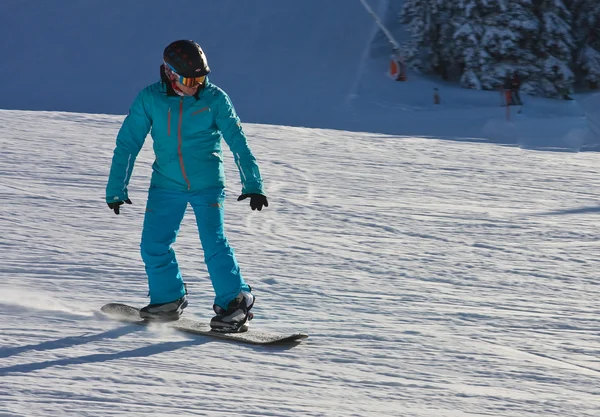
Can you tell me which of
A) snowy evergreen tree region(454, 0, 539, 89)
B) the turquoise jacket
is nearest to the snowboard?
the turquoise jacket

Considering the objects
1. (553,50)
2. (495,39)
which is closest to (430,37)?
(495,39)

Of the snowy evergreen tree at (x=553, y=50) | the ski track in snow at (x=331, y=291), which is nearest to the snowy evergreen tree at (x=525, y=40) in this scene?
the snowy evergreen tree at (x=553, y=50)

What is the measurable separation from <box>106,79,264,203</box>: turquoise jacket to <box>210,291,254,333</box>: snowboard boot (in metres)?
0.56

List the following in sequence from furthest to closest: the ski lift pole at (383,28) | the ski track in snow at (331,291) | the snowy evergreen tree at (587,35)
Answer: the ski lift pole at (383,28) → the snowy evergreen tree at (587,35) → the ski track in snow at (331,291)

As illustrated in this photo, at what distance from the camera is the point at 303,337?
13.7ft

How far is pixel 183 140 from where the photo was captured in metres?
4.12

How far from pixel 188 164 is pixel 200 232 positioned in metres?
0.35

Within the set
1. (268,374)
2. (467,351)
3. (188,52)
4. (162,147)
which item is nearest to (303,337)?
(268,374)

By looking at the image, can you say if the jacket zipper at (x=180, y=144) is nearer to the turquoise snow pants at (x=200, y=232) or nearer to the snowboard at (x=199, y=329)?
the turquoise snow pants at (x=200, y=232)

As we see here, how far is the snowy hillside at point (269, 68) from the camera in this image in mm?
15266

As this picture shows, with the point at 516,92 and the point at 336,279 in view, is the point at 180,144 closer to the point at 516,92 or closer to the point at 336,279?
the point at 336,279

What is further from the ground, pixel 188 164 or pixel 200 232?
pixel 188 164

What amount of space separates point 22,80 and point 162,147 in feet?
53.3

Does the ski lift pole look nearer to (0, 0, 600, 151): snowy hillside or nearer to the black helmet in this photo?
(0, 0, 600, 151): snowy hillside
